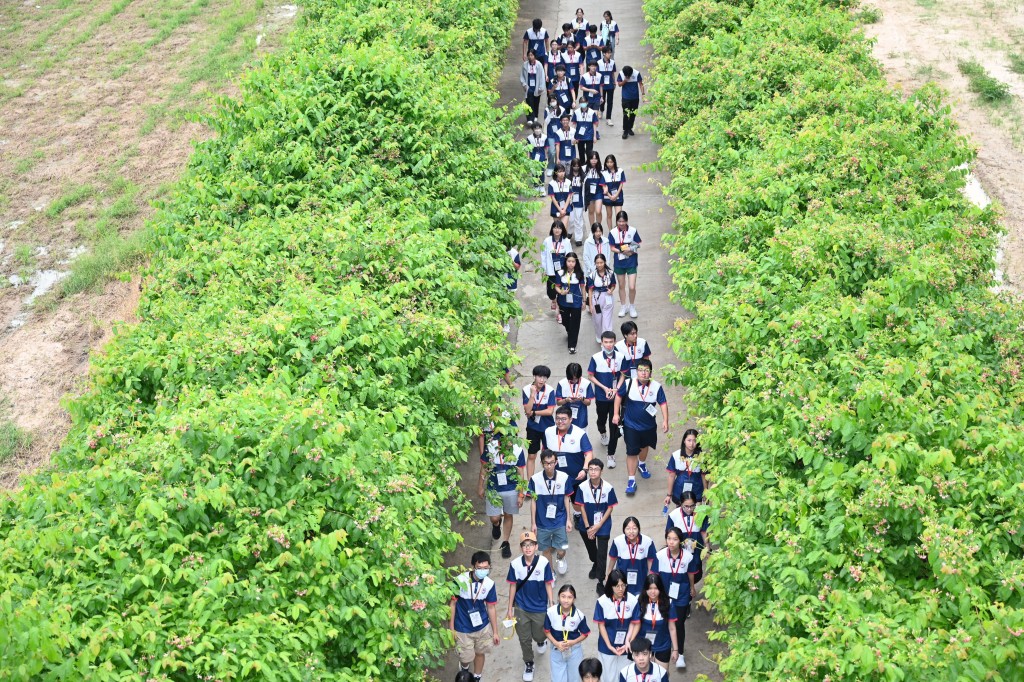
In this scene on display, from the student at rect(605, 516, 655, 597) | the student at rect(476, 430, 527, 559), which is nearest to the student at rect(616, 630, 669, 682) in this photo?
the student at rect(605, 516, 655, 597)

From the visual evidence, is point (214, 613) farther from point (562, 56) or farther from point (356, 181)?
point (562, 56)

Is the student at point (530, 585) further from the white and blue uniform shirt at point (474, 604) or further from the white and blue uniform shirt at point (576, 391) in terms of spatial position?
the white and blue uniform shirt at point (576, 391)

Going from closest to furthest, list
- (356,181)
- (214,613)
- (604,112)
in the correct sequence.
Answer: (214,613), (356,181), (604,112)

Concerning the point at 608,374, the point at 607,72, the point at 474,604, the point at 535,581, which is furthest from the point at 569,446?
the point at 607,72

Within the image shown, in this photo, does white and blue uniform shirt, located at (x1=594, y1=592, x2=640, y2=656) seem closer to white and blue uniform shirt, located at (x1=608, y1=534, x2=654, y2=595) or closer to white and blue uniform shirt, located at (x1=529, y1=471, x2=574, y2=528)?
white and blue uniform shirt, located at (x1=608, y1=534, x2=654, y2=595)

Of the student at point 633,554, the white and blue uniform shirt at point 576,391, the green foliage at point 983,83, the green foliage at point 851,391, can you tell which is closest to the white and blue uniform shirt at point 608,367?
the white and blue uniform shirt at point 576,391

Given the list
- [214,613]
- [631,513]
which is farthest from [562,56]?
[214,613]
